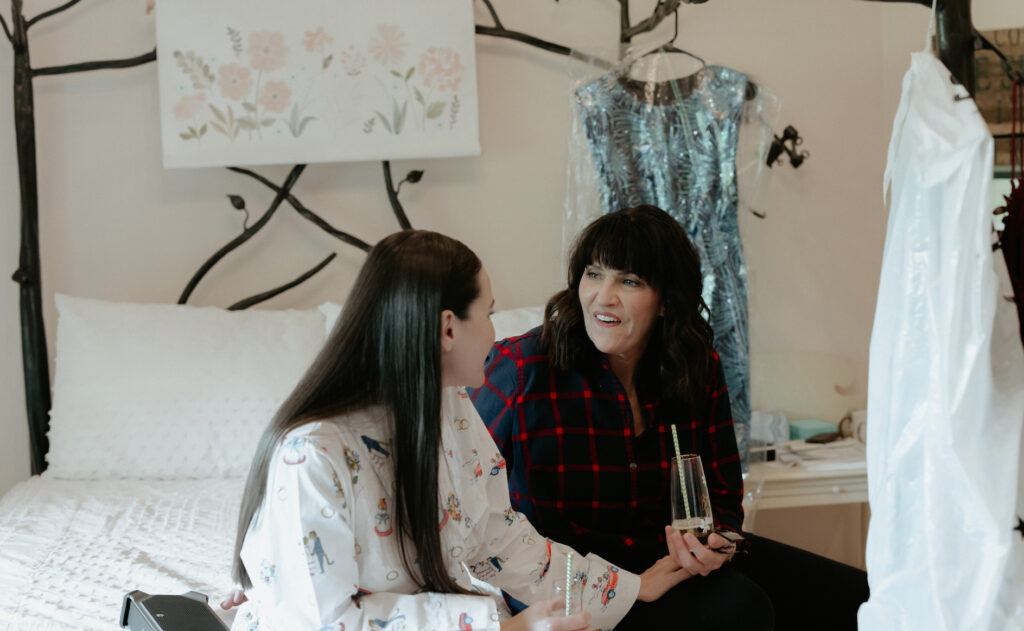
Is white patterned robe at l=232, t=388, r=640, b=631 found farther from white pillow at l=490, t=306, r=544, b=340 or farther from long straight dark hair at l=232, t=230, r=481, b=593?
white pillow at l=490, t=306, r=544, b=340

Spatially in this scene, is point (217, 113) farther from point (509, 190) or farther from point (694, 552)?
point (694, 552)

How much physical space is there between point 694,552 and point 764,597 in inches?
5.7

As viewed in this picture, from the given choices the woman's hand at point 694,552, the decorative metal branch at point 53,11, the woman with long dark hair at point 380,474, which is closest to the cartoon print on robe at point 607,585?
the woman's hand at point 694,552

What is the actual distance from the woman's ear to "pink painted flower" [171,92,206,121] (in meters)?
1.57

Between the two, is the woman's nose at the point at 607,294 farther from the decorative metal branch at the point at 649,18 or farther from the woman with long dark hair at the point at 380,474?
the decorative metal branch at the point at 649,18

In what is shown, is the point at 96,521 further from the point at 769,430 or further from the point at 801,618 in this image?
the point at 769,430

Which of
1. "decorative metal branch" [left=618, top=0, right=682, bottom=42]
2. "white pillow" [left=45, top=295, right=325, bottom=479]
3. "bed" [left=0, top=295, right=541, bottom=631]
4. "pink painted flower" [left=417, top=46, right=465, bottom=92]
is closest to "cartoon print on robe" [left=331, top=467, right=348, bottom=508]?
"bed" [left=0, top=295, right=541, bottom=631]

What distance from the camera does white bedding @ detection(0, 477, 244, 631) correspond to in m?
1.53

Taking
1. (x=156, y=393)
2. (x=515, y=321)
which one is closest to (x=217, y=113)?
(x=156, y=393)

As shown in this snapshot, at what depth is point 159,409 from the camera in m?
2.25

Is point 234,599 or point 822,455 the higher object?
point 234,599

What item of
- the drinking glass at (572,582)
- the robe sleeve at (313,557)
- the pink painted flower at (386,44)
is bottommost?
the drinking glass at (572,582)

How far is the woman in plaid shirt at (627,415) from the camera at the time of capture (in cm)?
163

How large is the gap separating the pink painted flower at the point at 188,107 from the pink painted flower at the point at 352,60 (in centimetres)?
37
